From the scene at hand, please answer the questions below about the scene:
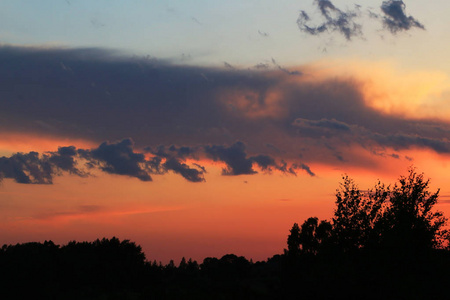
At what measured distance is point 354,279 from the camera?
57.9 meters

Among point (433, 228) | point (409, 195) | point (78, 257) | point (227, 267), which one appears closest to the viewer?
point (433, 228)

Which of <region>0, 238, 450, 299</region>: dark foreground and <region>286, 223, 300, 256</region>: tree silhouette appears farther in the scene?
<region>286, 223, 300, 256</region>: tree silhouette

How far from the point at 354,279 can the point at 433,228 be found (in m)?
21.2

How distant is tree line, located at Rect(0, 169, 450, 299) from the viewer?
5722 cm

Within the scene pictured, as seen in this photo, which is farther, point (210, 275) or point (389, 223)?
point (210, 275)

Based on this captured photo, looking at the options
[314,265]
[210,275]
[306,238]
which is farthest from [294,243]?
[210,275]

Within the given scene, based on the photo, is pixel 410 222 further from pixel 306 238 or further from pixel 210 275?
pixel 210 275

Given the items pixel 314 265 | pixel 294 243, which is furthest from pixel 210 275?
pixel 314 265

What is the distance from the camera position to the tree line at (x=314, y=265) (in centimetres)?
5722

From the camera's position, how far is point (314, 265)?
234ft

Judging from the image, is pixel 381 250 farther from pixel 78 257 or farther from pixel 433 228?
pixel 78 257

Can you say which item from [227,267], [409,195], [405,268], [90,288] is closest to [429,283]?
[405,268]

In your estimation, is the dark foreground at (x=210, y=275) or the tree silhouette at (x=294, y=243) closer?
the dark foreground at (x=210, y=275)

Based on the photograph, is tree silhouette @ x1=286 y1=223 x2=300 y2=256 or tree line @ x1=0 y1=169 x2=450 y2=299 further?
tree silhouette @ x1=286 y1=223 x2=300 y2=256
